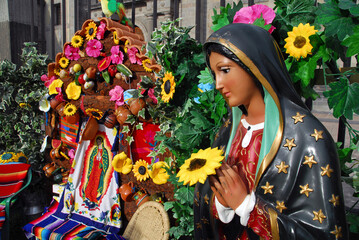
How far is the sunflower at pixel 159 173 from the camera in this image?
1865 millimetres

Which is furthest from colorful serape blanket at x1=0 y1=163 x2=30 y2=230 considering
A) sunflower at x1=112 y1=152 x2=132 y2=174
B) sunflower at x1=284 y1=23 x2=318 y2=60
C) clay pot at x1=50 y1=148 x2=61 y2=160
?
sunflower at x1=284 y1=23 x2=318 y2=60

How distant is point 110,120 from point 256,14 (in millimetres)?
1370

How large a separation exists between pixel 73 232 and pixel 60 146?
2.91 ft

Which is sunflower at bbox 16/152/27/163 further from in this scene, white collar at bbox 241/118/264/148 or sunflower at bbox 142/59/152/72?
white collar at bbox 241/118/264/148

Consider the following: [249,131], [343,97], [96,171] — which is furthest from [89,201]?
[343,97]

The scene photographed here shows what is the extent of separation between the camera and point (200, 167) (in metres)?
0.84

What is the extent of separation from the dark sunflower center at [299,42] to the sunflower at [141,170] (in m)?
1.34

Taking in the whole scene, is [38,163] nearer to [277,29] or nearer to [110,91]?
[110,91]

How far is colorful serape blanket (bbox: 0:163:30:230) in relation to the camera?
249cm

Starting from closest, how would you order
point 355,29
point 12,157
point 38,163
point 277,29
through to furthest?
point 355,29 → point 277,29 → point 12,157 → point 38,163

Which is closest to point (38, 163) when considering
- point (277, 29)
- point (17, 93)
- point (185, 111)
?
point (17, 93)

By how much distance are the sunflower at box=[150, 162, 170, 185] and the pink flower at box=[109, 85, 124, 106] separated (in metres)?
0.59

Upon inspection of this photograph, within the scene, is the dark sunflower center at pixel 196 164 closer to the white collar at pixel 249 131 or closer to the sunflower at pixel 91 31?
the white collar at pixel 249 131

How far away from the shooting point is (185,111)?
158cm
